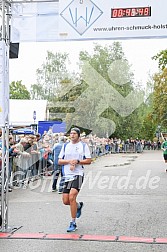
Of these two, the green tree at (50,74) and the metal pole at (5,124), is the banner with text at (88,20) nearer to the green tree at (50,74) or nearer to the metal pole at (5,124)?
the metal pole at (5,124)

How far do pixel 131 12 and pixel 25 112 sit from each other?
2449 cm

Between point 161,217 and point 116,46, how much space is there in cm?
4944

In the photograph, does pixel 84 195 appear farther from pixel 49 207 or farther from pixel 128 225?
pixel 128 225

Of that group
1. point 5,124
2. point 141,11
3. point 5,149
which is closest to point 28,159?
point 5,149

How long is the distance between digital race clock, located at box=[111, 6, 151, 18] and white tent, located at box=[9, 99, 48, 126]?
21.9 meters

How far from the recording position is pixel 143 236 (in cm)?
759

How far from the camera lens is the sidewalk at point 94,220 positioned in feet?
23.2

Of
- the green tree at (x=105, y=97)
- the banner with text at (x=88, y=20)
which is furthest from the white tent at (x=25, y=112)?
the banner with text at (x=88, y=20)

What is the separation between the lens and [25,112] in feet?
105

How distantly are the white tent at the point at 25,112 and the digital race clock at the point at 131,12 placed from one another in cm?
2189

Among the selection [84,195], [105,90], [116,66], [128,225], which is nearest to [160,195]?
[84,195]

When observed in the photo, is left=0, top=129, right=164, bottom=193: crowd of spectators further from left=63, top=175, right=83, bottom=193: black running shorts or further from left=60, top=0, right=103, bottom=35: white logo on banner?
left=60, top=0, right=103, bottom=35: white logo on banner

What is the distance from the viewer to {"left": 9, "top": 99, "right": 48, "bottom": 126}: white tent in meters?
30.5

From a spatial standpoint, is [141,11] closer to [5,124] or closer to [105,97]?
[5,124]
